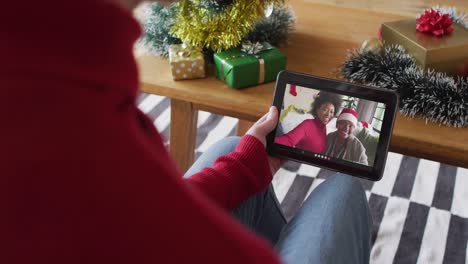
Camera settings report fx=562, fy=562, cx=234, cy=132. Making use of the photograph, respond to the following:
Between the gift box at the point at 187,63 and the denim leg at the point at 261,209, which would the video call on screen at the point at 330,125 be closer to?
the denim leg at the point at 261,209

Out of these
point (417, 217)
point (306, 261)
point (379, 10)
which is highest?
point (379, 10)

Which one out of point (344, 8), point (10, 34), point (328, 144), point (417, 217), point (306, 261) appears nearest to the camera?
point (10, 34)

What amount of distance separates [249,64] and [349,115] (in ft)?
0.71

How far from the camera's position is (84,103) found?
32 cm

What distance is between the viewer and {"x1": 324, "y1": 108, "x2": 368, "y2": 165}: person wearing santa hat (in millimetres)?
858

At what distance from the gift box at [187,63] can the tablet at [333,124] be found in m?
0.19

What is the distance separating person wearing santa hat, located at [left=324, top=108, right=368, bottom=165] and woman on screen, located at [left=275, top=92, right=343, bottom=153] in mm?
12

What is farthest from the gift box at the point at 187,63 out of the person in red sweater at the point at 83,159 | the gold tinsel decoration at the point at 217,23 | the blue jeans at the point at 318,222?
the person in red sweater at the point at 83,159

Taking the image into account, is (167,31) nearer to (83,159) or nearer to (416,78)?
(416,78)

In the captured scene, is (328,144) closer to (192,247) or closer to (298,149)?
(298,149)

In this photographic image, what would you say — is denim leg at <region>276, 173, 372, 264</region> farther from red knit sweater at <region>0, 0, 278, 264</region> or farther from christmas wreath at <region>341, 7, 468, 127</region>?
red knit sweater at <region>0, 0, 278, 264</region>

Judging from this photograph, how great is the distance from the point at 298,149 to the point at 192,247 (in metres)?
0.56

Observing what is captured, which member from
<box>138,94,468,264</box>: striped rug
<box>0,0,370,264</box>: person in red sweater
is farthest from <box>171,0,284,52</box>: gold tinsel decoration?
<box>0,0,370,264</box>: person in red sweater

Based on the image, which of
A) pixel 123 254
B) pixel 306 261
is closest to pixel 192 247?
pixel 123 254
